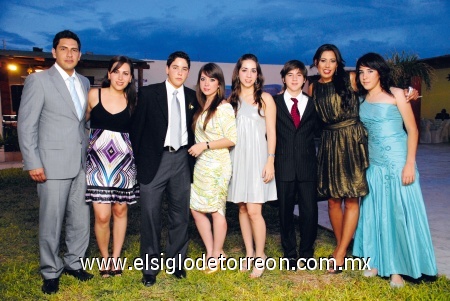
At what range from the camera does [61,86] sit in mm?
3232

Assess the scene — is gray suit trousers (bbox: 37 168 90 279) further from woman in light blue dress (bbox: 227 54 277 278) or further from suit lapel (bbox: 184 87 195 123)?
woman in light blue dress (bbox: 227 54 277 278)

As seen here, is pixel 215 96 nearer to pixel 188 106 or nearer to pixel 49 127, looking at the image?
pixel 188 106

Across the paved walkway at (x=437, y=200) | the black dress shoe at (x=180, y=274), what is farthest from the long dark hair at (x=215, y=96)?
the paved walkway at (x=437, y=200)

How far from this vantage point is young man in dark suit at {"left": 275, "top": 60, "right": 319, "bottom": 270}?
11.6 ft

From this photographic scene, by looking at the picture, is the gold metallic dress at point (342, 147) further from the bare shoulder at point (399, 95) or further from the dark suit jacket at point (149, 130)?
the dark suit jacket at point (149, 130)

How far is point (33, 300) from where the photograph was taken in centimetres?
313

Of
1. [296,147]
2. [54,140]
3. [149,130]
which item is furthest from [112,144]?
[296,147]

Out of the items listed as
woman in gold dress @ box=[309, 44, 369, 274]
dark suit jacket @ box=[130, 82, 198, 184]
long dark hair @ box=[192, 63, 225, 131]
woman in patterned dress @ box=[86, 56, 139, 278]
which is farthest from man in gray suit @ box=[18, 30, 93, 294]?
woman in gold dress @ box=[309, 44, 369, 274]

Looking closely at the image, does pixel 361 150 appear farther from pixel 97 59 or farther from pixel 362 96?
pixel 97 59

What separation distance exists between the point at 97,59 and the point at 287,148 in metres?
10.9

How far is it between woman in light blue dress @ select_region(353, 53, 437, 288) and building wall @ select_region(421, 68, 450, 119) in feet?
53.3

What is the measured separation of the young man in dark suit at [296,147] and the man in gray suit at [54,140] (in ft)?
5.47

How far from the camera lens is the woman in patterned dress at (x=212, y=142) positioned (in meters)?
3.38

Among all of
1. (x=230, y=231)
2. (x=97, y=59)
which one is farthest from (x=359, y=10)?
(x=230, y=231)
